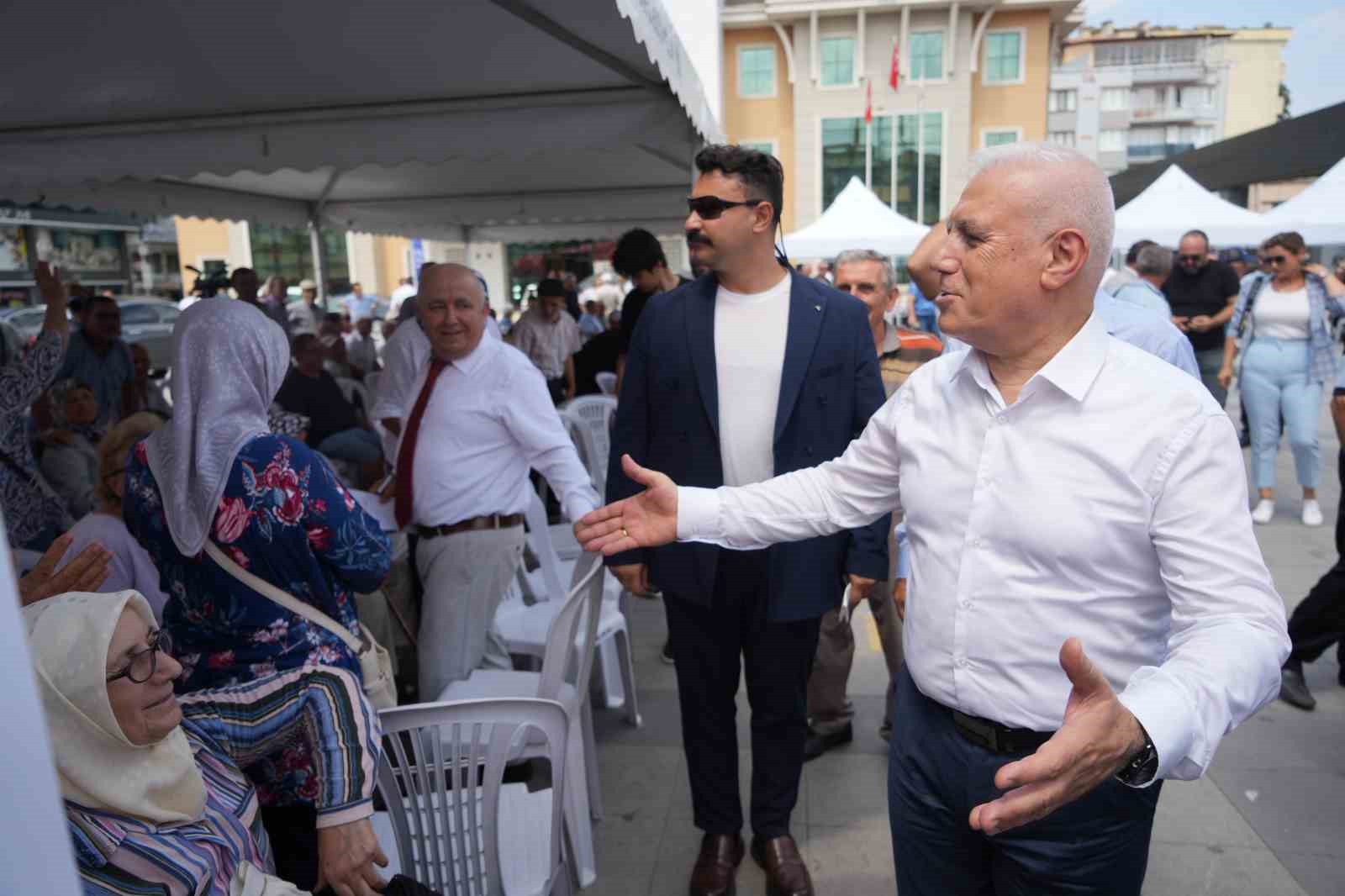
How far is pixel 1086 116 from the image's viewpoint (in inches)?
1834

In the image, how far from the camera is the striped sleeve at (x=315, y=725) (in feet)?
5.41

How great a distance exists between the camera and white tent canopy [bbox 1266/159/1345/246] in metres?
7.77

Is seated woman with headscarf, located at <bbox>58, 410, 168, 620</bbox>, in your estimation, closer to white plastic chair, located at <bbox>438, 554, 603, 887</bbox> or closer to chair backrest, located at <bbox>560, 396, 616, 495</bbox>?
white plastic chair, located at <bbox>438, 554, 603, 887</bbox>

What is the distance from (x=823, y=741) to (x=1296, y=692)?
201 cm

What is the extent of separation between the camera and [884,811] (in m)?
2.94

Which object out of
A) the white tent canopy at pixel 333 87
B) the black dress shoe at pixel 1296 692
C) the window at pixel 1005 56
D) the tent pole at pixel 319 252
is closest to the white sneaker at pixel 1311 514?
the black dress shoe at pixel 1296 692

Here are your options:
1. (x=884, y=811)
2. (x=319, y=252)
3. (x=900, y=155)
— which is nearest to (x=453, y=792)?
(x=884, y=811)

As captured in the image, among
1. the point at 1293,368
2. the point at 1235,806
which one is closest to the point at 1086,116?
the point at 1293,368

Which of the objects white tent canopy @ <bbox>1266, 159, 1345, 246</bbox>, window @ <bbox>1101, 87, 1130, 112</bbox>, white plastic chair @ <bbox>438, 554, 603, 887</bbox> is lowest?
white plastic chair @ <bbox>438, 554, 603, 887</bbox>

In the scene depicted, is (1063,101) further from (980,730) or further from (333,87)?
(980,730)

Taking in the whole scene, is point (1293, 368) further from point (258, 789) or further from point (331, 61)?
point (258, 789)

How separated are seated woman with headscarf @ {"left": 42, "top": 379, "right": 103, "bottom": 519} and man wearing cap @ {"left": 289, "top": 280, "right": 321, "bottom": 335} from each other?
5339mm

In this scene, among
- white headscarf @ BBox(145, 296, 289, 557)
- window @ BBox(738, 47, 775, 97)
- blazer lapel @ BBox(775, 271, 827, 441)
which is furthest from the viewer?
window @ BBox(738, 47, 775, 97)

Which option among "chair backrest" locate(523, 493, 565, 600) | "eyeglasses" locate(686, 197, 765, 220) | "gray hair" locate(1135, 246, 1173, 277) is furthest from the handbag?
"gray hair" locate(1135, 246, 1173, 277)
